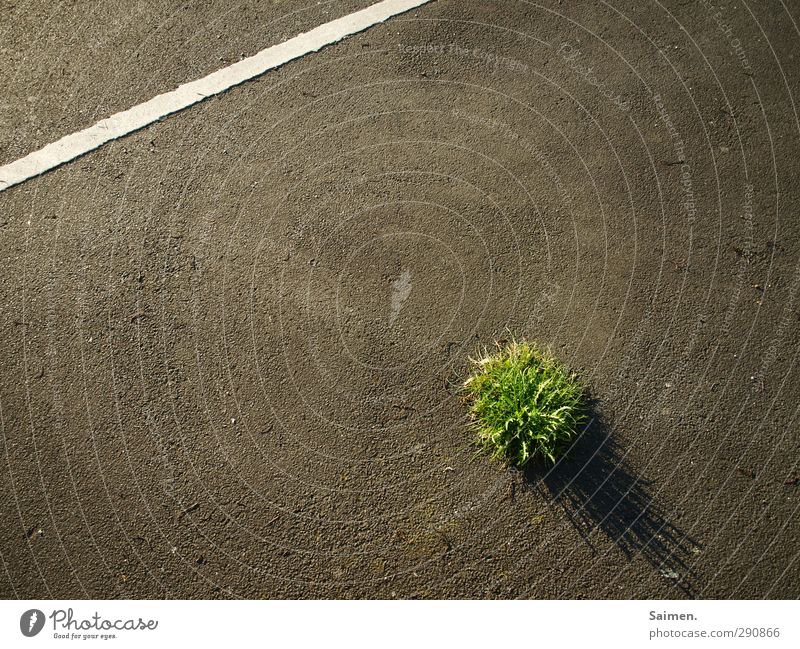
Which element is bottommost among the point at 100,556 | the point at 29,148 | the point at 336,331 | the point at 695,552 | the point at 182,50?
the point at 100,556

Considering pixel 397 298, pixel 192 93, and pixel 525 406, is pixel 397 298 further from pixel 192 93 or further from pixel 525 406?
pixel 192 93

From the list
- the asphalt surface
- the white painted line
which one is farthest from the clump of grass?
the white painted line

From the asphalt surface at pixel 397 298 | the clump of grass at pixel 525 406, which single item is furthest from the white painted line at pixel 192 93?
the clump of grass at pixel 525 406

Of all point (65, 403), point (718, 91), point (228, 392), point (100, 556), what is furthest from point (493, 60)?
point (100, 556)

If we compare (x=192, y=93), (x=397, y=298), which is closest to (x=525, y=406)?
(x=397, y=298)

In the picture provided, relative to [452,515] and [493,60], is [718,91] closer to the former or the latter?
[493,60]

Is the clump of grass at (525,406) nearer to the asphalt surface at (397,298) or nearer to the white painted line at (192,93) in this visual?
the asphalt surface at (397,298)
